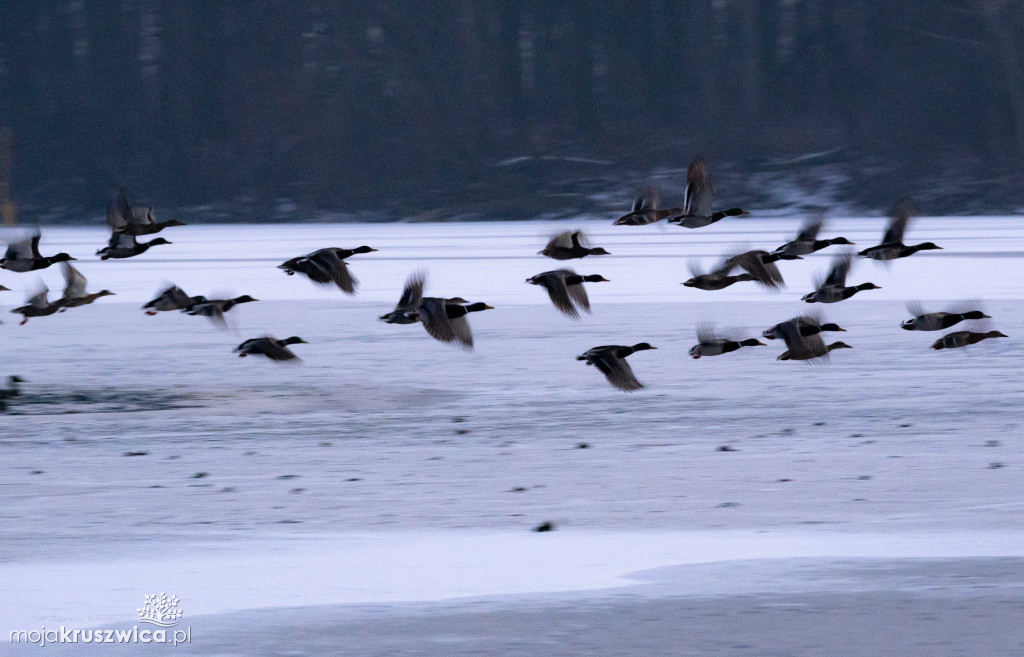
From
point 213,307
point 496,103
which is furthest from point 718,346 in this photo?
point 496,103

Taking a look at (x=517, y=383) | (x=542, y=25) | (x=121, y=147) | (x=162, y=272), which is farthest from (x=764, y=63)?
(x=517, y=383)

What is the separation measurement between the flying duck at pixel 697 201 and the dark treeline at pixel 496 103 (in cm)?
7007

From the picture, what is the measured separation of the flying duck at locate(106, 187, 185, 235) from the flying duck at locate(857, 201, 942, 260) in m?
4.54

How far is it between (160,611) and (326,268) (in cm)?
503

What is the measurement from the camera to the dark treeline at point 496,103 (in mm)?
87125

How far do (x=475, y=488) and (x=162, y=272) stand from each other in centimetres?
1998

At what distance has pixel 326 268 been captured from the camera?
1121 cm

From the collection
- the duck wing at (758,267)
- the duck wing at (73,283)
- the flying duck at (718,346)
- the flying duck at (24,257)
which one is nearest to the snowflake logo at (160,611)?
the flying duck at (24,257)

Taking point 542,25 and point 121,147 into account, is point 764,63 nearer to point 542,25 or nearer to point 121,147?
point 542,25

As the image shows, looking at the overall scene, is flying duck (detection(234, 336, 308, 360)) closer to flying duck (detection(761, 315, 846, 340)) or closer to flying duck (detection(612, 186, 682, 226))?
flying duck (detection(612, 186, 682, 226))

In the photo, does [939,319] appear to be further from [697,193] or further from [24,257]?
[24,257]

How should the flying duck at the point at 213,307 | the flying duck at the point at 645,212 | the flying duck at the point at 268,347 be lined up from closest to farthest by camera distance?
1. the flying duck at the point at 645,212
2. the flying duck at the point at 213,307
3. the flying duck at the point at 268,347

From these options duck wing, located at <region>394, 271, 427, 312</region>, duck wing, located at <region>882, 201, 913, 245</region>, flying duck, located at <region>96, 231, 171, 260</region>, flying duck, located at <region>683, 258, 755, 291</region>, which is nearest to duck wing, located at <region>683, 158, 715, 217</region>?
flying duck, located at <region>683, 258, 755, 291</region>

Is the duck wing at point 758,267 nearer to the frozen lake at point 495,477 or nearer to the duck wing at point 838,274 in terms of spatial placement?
the duck wing at point 838,274
